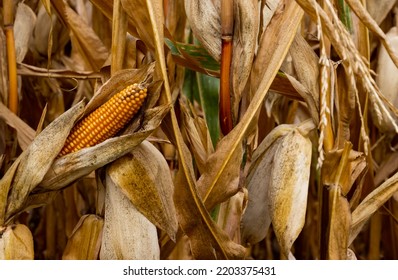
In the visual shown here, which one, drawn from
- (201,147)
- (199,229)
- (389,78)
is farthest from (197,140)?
(389,78)

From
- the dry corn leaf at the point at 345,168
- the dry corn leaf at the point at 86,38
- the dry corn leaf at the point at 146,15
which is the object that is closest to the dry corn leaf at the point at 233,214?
the dry corn leaf at the point at 345,168

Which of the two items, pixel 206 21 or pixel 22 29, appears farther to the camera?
pixel 22 29

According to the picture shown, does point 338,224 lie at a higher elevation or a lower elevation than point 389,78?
lower

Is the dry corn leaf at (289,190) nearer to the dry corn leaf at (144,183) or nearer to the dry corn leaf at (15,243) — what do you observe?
the dry corn leaf at (144,183)

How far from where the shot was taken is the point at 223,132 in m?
0.67

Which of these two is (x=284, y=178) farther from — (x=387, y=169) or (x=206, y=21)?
(x=387, y=169)

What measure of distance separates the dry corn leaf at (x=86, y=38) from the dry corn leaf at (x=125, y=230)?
29 cm

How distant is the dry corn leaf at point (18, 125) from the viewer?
76 cm

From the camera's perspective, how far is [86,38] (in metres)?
0.89

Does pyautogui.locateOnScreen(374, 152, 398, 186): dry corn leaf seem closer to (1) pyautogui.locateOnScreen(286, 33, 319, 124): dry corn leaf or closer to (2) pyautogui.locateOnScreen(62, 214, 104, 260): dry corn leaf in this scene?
(1) pyautogui.locateOnScreen(286, 33, 319, 124): dry corn leaf

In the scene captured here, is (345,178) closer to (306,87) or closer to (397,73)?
(306,87)

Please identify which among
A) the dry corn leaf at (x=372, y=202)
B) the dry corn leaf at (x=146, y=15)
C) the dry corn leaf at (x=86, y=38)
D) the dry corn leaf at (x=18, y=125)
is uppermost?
the dry corn leaf at (x=146, y=15)

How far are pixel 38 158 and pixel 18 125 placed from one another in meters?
0.15

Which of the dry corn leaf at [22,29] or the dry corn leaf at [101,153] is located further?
the dry corn leaf at [22,29]
